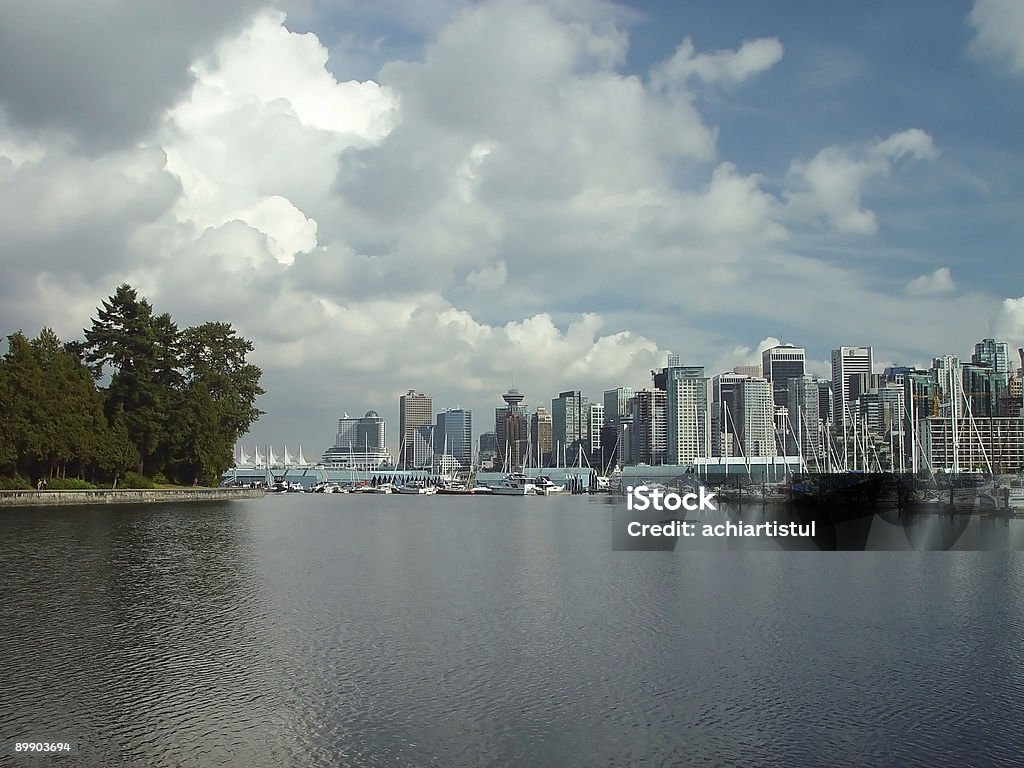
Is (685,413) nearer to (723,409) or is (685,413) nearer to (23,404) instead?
(723,409)

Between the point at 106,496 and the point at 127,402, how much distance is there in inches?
376

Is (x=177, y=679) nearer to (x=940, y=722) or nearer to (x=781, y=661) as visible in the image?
(x=781, y=661)

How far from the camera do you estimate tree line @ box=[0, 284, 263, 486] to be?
6731 cm

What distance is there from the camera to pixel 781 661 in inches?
736

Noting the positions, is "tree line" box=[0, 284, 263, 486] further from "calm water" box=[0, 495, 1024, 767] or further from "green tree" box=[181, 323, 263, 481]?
"calm water" box=[0, 495, 1024, 767]

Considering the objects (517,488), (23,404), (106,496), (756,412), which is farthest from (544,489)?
(23,404)

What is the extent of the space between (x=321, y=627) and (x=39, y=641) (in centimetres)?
576

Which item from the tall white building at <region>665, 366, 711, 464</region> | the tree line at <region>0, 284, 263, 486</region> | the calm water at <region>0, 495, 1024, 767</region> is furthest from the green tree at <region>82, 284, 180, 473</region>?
the tall white building at <region>665, 366, 711, 464</region>

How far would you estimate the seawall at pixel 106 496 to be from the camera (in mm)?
65562

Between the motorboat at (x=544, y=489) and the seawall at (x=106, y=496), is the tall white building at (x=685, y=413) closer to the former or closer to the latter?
the motorboat at (x=544, y=489)

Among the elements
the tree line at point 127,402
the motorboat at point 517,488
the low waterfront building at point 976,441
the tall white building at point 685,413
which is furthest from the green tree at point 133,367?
the tall white building at point 685,413

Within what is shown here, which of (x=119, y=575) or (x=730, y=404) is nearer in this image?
(x=119, y=575)

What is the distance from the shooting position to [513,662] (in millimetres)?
18547

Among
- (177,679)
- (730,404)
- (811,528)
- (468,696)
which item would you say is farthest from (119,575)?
(730,404)
